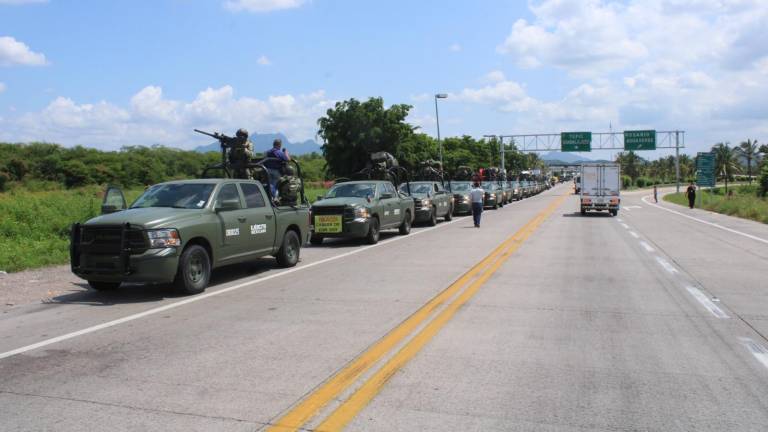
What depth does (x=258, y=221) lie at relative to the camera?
36.3 feet

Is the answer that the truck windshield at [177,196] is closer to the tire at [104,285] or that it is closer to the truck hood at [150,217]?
the truck hood at [150,217]

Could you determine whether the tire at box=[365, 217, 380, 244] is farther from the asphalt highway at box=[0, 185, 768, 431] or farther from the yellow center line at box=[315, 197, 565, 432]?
the yellow center line at box=[315, 197, 565, 432]

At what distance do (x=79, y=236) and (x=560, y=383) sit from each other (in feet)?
23.7

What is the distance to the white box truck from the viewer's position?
31281 millimetres

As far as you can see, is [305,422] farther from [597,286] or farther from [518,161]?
[518,161]

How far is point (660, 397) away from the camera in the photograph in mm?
4773

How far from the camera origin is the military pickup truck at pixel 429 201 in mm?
23531

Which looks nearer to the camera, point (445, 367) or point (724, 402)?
point (724, 402)

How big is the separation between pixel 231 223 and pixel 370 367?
544cm

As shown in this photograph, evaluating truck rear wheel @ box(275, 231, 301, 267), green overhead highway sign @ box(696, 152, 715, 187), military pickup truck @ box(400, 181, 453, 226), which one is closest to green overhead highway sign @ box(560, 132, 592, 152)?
green overhead highway sign @ box(696, 152, 715, 187)

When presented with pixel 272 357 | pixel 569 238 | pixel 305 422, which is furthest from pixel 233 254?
pixel 569 238

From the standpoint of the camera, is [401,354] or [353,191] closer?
[401,354]

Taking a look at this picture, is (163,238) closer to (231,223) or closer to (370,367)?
(231,223)

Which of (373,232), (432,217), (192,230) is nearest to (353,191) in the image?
(373,232)
